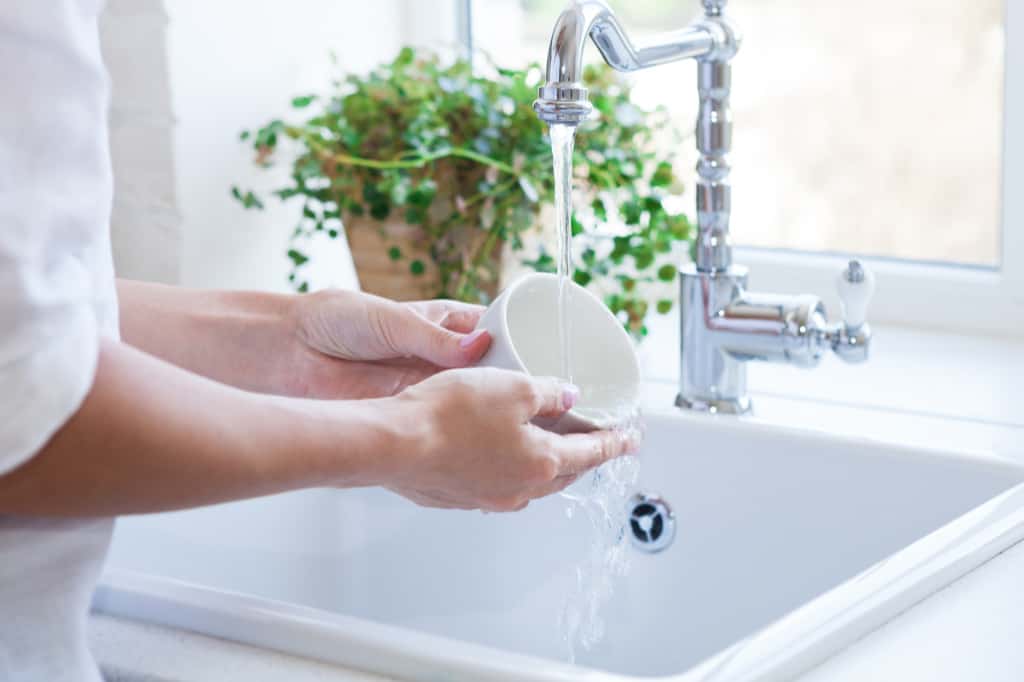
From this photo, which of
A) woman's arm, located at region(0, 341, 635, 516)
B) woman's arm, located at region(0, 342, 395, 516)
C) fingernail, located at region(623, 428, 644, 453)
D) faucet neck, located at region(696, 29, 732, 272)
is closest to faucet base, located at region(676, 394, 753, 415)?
faucet neck, located at region(696, 29, 732, 272)

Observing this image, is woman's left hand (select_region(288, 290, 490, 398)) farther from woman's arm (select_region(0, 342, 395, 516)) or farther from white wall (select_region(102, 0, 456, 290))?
white wall (select_region(102, 0, 456, 290))

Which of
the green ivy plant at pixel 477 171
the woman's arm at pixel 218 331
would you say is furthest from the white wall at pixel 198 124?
the woman's arm at pixel 218 331

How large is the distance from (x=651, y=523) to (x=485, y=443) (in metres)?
0.52

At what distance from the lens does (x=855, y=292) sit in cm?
114

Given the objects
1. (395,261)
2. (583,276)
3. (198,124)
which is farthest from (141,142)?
(583,276)

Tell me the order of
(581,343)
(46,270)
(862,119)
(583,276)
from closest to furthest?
(46,270) → (581,343) → (583,276) → (862,119)

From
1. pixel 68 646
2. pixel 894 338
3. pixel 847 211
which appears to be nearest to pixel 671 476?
pixel 894 338

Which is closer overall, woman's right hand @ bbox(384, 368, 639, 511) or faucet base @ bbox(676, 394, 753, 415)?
woman's right hand @ bbox(384, 368, 639, 511)

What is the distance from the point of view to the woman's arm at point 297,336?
93 cm

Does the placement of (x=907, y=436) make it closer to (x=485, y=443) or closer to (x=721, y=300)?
(x=721, y=300)

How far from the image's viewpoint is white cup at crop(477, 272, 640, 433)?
95 centimetres

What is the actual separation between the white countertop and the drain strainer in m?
0.10

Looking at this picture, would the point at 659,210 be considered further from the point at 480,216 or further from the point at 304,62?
the point at 304,62

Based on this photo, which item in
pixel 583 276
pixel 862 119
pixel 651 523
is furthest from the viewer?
pixel 862 119
